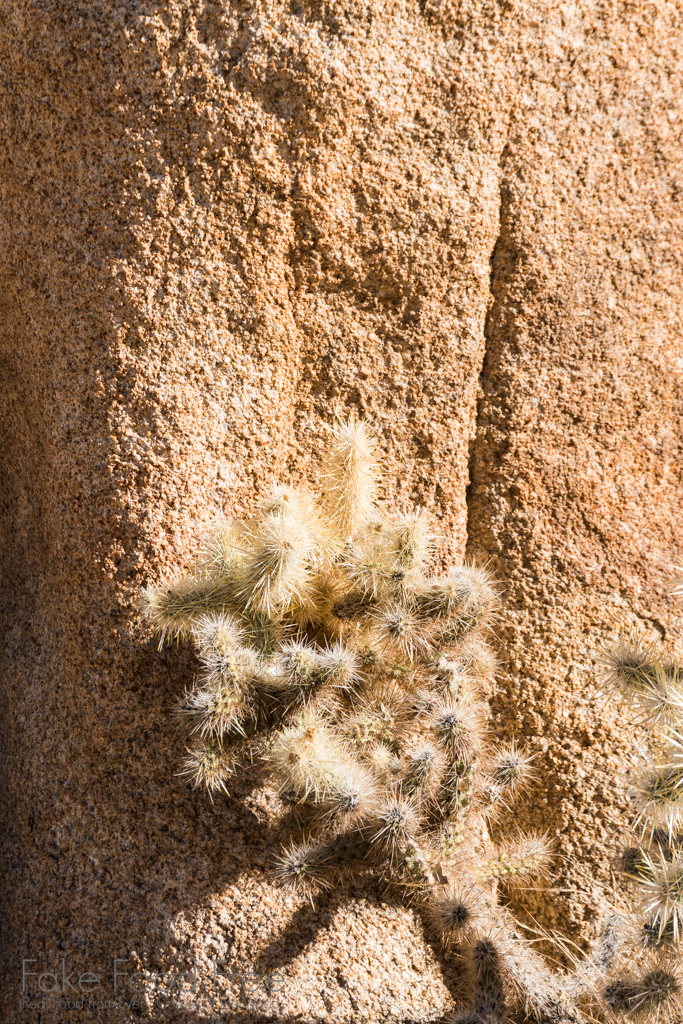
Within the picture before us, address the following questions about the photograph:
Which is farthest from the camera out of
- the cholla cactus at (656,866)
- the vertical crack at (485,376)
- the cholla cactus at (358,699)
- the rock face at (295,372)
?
the vertical crack at (485,376)

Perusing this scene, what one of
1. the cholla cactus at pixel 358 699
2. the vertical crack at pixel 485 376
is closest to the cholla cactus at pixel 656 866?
the cholla cactus at pixel 358 699

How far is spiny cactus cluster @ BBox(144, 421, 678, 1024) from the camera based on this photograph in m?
2.14

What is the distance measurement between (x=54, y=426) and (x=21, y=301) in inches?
17.8

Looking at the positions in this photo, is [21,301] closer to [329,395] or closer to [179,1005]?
[329,395]

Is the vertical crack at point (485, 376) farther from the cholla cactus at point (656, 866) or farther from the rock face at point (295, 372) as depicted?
the cholla cactus at point (656, 866)

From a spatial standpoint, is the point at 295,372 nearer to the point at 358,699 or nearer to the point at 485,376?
the point at 485,376

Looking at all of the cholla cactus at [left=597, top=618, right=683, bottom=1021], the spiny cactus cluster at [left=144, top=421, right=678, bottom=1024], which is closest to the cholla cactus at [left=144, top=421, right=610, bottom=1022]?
the spiny cactus cluster at [left=144, top=421, right=678, bottom=1024]

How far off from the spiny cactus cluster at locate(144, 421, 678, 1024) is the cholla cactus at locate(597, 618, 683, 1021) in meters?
0.06

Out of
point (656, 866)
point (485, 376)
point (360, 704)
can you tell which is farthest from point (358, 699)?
point (485, 376)

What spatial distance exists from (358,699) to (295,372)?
44.4 inches

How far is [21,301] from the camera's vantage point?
8.53 feet

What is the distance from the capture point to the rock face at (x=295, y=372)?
2.38m

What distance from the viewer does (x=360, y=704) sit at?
2457 mm

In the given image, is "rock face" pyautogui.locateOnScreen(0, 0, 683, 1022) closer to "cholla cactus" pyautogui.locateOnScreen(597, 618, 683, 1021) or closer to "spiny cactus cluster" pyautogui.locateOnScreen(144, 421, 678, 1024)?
"spiny cactus cluster" pyautogui.locateOnScreen(144, 421, 678, 1024)
